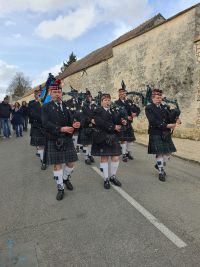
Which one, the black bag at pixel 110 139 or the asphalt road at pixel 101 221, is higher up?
the black bag at pixel 110 139

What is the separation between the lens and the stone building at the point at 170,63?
39.8ft

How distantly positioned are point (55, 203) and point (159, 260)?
7.81ft

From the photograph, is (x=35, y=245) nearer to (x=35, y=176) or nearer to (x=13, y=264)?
(x=13, y=264)

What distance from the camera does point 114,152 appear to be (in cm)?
621

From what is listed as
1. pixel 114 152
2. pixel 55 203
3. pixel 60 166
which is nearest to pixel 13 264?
A: pixel 55 203

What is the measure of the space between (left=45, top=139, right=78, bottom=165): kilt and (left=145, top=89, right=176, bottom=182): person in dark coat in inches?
72.0

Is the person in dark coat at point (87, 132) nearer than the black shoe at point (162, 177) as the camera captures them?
No

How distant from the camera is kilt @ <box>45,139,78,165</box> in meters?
5.64

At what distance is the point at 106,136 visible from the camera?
6.20 m

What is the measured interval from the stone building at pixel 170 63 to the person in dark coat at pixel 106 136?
6.49m

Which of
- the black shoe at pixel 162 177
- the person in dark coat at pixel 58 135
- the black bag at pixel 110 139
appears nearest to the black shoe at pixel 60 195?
the person in dark coat at pixel 58 135

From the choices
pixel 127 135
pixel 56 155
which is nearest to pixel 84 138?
pixel 127 135

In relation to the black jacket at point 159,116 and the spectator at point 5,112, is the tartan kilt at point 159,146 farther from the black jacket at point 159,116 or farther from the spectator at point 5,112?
the spectator at point 5,112

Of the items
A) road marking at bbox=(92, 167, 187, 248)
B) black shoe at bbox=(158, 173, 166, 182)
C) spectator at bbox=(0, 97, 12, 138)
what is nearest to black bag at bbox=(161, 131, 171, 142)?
black shoe at bbox=(158, 173, 166, 182)
